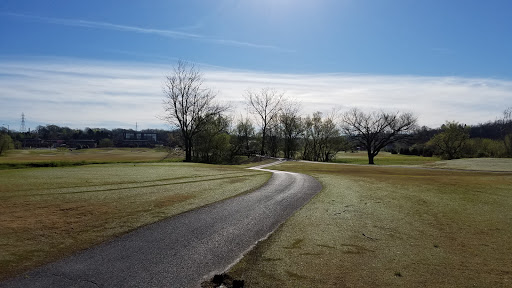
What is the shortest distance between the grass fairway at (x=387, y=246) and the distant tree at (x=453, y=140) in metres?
69.0

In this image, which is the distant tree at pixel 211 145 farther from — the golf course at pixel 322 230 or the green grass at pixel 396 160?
the golf course at pixel 322 230

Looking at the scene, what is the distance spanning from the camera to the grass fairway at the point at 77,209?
9250mm

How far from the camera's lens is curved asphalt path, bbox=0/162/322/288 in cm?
746

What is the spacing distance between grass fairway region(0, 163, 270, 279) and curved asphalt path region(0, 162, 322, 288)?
0.76 meters

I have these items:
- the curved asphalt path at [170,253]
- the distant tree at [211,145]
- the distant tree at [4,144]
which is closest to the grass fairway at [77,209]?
the curved asphalt path at [170,253]

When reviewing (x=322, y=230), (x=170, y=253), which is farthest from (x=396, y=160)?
(x=170, y=253)

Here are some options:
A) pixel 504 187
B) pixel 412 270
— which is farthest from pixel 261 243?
pixel 504 187

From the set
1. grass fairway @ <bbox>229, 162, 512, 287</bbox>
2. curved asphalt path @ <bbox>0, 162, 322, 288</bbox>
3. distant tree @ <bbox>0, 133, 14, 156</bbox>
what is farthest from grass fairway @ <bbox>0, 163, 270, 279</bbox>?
distant tree @ <bbox>0, 133, 14, 156</bbox>

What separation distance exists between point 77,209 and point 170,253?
22.4 feet

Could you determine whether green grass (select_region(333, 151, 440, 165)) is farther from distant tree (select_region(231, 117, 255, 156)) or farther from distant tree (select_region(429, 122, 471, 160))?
distant tree (select_region(231, 117, 255, 156))

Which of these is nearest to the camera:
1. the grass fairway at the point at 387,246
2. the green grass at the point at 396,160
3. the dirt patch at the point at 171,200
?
the grass fairway at the point at 387,246

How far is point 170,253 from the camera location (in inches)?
365

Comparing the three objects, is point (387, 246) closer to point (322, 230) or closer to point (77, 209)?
point (322, 230)

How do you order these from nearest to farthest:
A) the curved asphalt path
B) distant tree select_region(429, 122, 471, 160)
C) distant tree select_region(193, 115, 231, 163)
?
the curved asphalt path < distant tree select_region(193, 115, 231, 163) < distant tree select_region(429, 122, 471, 160)
